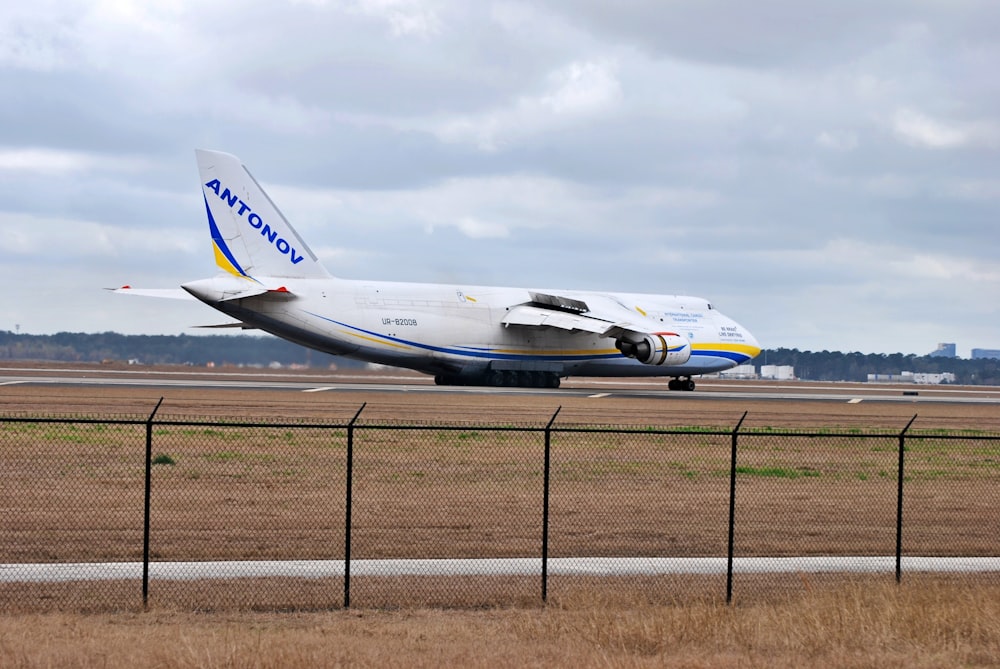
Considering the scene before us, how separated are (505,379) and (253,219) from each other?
14.0 metres

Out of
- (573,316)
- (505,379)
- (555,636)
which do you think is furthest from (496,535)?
(573,316)

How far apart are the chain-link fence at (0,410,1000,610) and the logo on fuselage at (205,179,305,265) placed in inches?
778

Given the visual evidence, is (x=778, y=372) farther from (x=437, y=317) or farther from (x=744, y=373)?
(x=437, y=317)

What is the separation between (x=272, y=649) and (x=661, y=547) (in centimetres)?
872

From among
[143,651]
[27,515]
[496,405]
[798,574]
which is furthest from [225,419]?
[143,651]

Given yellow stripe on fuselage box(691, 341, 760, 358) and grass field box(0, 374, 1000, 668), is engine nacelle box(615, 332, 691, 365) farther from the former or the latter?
grass field box(0, 374, 1000, 668)

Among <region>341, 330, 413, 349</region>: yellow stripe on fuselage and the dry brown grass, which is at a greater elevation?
<region>341, 330, 413, 349</region>: yellow stripe on fuselage

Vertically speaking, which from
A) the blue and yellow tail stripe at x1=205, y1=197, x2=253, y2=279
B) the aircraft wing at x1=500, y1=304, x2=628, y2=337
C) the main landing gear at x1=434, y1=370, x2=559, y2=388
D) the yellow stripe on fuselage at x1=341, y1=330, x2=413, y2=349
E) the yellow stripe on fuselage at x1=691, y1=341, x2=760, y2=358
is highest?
the blue and yellow tail stripe at x1=205, y1=197, x2=253, y2=279

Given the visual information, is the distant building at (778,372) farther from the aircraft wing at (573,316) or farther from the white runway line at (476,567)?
the white runway line at (476,567)

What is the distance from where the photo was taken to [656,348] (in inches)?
2217

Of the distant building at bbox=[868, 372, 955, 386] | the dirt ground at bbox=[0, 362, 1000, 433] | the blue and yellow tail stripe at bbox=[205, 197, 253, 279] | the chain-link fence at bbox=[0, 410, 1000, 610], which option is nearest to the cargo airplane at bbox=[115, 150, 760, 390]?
the blue and yellow tail stripe at bbox=[205, 197, 253, 279]

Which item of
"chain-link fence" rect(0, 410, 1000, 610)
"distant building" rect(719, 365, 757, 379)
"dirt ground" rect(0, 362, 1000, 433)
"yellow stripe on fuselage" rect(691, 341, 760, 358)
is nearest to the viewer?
"chain-link fence" rect(0, 410, 1000, 610)

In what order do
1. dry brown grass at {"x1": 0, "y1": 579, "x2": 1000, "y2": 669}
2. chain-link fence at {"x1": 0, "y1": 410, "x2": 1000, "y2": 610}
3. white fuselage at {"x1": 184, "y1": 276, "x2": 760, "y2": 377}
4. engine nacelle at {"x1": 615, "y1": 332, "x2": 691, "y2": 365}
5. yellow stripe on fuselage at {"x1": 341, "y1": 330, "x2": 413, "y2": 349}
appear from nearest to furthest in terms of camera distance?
dry brown grass at {"x1": 0, "y1": 579, "x2": 1000, "y2": 669} < chain-link fence at {"x1": 0, "y1": 410, "x2": 1000, "y2": 610} < white fuselage at {"x1": 184, "y1": 276, "x2": 760, "y2": 377} < yellow stripe on fuselage at {"x1": 341, "y1": 330, "x2": 413, "y2": 349} < engine nacelle at {"x1": 615, "y1": 332, "x2": 691, "y2": 365}

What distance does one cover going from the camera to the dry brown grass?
11.2 m
